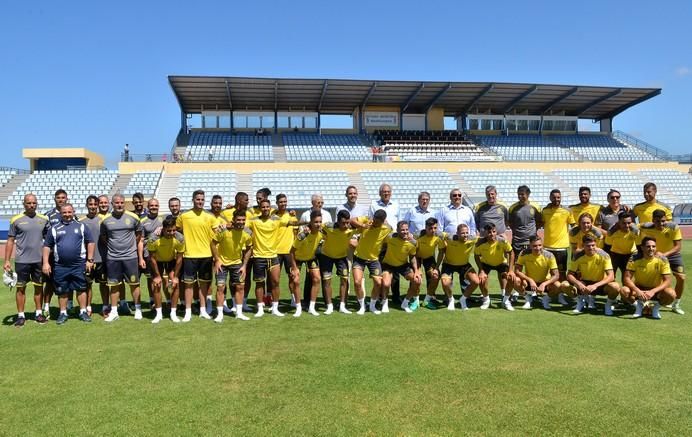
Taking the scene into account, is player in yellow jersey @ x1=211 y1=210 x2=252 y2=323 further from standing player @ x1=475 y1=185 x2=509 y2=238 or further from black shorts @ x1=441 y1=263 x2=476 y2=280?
standing player @ x1=475 y1=185 x2=509 y2=238

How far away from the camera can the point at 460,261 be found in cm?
779

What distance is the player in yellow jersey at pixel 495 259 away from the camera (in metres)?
7.58

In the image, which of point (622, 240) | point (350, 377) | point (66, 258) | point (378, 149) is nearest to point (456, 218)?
point (622, 240)

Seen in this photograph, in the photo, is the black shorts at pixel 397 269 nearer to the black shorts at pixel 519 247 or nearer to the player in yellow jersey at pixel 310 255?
the player in yellow jersey at pixel 310 255

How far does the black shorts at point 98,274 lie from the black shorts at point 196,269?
57.7 inches

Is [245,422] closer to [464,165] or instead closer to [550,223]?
[550,223]

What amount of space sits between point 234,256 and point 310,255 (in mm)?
1161

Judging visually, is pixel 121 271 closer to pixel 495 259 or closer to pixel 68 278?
pixel 68 278

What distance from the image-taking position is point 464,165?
30.3 metres

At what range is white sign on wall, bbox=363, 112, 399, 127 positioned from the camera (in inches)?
1336

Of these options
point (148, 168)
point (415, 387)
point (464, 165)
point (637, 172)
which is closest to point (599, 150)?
point (637, 172)

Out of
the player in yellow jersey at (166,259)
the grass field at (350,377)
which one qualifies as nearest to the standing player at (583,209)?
the grass field at (350,377)

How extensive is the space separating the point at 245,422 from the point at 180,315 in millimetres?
4075

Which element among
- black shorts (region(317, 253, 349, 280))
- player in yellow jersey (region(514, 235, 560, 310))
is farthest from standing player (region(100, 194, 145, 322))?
player in yellow jersey (region(514, 235, 560, 310))
